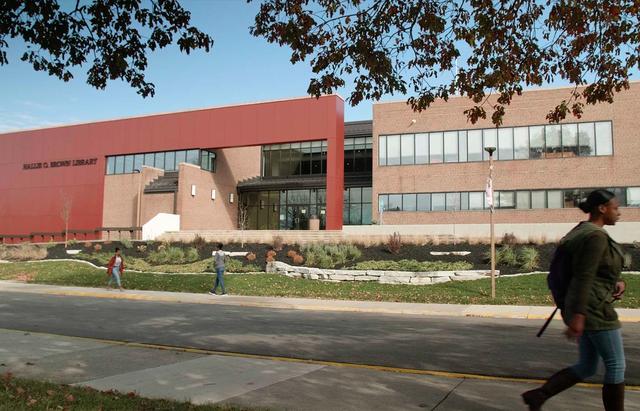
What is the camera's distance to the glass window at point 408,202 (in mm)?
36625

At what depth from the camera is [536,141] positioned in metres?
34.1

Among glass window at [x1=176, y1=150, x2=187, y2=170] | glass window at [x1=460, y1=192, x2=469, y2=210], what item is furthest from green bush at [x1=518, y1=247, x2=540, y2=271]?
glass window at [x1=176, y1=150, x2=187, y2=170]

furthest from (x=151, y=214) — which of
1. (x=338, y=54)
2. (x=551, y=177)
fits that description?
(x=338, y=54)

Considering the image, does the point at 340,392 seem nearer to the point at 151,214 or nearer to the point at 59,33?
the point at 59,33

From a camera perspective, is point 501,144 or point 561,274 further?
point 501,144

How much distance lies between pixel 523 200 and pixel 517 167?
2.15 meters

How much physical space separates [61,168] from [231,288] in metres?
32.8

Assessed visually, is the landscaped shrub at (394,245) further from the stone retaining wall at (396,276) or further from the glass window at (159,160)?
the glass window at (159,160)

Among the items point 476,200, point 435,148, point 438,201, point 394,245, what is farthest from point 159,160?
point 394,245

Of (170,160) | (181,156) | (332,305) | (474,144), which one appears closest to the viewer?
(332,305)

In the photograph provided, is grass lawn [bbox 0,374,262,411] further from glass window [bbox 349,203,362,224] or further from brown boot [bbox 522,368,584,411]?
glass window [bbox 349,203,362,224]

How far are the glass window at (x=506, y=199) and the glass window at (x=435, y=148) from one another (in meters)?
4.59

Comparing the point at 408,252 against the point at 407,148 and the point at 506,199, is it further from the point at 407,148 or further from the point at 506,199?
the point at 407,148

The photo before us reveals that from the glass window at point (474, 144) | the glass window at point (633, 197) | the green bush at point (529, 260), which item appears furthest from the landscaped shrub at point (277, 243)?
the glass window at point (633, 197)
